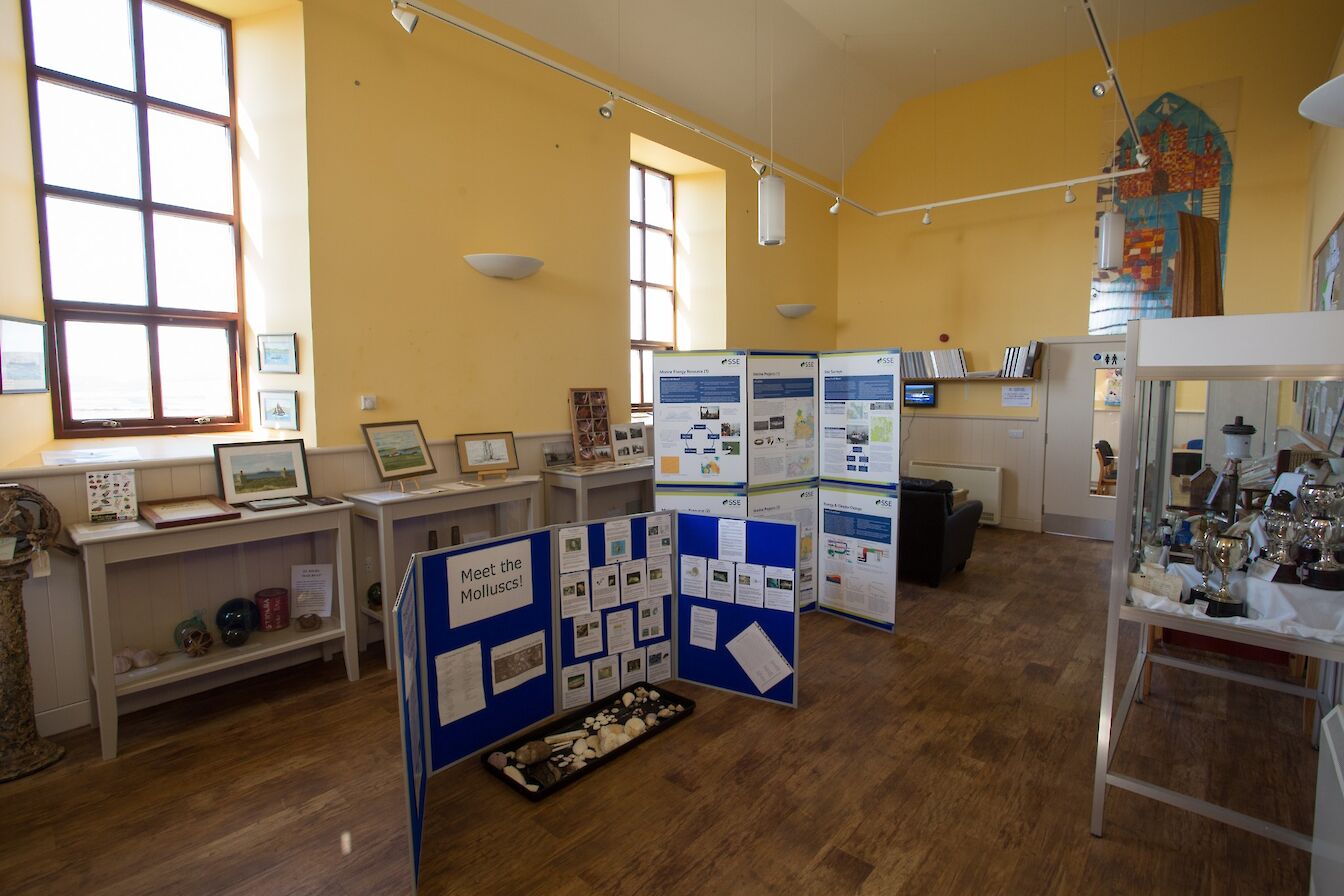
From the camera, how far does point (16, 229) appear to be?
329 cm

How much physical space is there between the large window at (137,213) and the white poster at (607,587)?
8.96ft

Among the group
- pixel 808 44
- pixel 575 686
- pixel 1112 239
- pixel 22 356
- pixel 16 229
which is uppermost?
pixel 808 44

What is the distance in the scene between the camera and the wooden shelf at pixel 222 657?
309 centimetres

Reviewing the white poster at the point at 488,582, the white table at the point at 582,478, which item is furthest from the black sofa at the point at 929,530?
the white poster at the point at 488,582

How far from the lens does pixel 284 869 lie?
90.2 inches

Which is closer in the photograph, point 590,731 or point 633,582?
point 590,731

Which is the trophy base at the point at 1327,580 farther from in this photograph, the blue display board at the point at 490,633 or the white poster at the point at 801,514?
the blue display board at the point at 490,633

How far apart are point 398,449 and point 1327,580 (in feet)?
14.6

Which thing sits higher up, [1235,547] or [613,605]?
[1235,547]

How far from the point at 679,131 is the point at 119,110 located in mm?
4415

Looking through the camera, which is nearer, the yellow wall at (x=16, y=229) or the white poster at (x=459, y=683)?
the white poster at (x=459, y=683)

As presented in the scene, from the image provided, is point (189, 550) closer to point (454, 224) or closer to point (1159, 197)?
point (454, 224)

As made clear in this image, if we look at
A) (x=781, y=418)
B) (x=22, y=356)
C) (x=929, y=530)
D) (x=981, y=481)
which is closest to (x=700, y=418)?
(x=781, y=418)

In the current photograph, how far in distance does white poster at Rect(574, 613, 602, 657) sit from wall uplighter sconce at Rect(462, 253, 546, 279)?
8.81 ft
